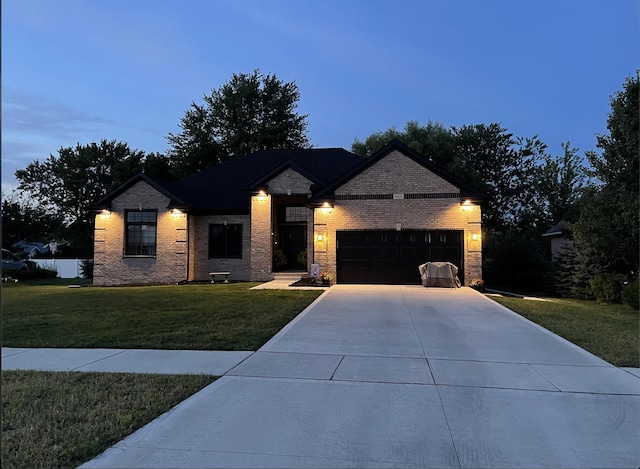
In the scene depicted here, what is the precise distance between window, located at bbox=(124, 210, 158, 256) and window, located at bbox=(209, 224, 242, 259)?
2.81 meters

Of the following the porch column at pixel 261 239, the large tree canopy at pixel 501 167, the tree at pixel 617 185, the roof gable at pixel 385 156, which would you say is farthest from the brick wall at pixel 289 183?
the large tree canopy at pixel 501 167

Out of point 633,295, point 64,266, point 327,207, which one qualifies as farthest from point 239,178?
point 633,295

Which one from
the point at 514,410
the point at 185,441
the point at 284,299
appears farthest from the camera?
the point at 284,299

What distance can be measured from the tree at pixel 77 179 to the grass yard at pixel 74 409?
141 feet

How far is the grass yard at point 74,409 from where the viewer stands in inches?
138

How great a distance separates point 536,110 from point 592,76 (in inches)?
1042

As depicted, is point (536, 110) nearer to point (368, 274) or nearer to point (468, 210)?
point (468, 210)

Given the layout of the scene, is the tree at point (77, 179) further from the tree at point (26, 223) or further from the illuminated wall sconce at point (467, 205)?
the illuminated wall sconce at point (467, 205)

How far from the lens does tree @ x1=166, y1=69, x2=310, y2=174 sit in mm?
40125

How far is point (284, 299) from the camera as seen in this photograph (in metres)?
13.1

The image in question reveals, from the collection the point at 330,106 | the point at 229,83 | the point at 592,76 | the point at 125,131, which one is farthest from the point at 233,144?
the point at 592,76

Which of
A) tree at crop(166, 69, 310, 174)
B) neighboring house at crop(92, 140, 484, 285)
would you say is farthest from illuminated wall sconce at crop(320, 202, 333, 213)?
tree at crop(166, 69, 310, 174)

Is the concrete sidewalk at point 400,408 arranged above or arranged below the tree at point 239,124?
below

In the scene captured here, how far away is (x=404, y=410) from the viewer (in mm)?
4438
